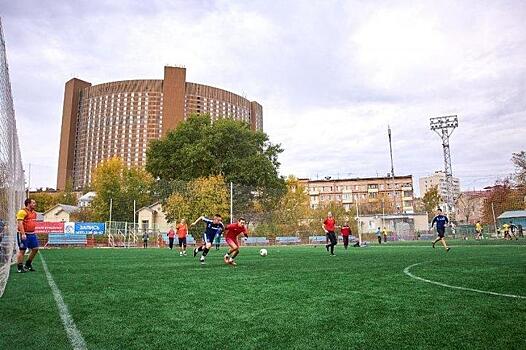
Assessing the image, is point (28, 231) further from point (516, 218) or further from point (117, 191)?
point (516, 218)

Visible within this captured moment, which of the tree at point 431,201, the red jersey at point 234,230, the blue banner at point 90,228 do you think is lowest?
the red jersey at point 234,230

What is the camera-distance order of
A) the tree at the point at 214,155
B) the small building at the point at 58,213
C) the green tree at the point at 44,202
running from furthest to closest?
the green tree at the point at 44,202 < the small building at the point at 58,213 < the tree at the point at 214,155

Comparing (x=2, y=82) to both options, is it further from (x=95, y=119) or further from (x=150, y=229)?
(x=95, y=119)

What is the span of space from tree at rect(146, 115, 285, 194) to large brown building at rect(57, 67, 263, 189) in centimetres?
6116

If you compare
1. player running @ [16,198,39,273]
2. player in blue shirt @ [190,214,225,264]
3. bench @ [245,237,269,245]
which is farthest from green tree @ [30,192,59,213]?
player running @ [16,198,39,273]

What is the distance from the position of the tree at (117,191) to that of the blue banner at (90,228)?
1552 centimetres

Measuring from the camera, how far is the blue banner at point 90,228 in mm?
39062

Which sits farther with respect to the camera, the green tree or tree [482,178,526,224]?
the green tree

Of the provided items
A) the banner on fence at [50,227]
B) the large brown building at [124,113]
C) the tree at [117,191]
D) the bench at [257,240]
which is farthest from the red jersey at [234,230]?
the large brown building at [124,113]

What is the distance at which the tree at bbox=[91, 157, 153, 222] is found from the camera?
189ft

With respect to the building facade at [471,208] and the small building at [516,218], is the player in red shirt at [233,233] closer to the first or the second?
the small building at [516,218]

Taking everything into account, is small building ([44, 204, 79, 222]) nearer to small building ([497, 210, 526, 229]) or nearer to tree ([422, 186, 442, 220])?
small building ([497, 210, 526, 229])

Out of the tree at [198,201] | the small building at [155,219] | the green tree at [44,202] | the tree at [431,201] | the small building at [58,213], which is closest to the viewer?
the tree at [198,201]

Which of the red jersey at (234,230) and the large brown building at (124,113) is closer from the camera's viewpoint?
the red jersey at (234,230)
